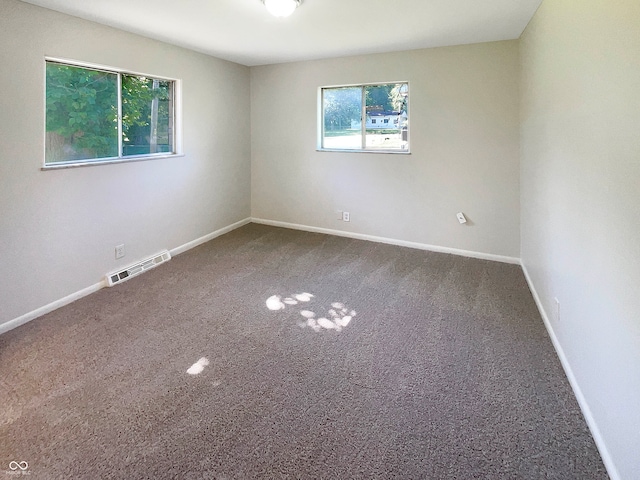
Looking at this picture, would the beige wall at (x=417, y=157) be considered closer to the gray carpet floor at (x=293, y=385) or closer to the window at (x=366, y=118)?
the window at (x=366, y=118)

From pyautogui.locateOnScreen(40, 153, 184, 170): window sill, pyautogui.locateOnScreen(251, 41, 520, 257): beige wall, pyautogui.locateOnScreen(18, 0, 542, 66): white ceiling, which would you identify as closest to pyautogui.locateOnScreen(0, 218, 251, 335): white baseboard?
pyautogui.locateOnScreen(40, 153, 184, 170): window sill

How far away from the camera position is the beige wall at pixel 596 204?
1328 millimetres

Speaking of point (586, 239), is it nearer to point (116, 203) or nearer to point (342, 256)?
point (342, 256)

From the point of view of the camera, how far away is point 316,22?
10.6 feet

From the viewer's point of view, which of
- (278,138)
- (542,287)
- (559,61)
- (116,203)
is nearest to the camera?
(559,61)

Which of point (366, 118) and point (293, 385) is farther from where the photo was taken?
point (366, 118)

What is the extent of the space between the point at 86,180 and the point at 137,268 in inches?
38.4

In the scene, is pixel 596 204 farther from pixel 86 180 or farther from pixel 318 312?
pixel 86 180

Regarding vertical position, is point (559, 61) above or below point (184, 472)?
above

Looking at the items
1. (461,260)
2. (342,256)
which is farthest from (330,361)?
(461,260)

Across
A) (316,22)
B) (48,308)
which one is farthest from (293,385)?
(316,22)

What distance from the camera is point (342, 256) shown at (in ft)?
14.2

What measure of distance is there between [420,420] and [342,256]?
2.61 m

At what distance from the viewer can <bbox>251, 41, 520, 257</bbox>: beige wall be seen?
13.0 ft
